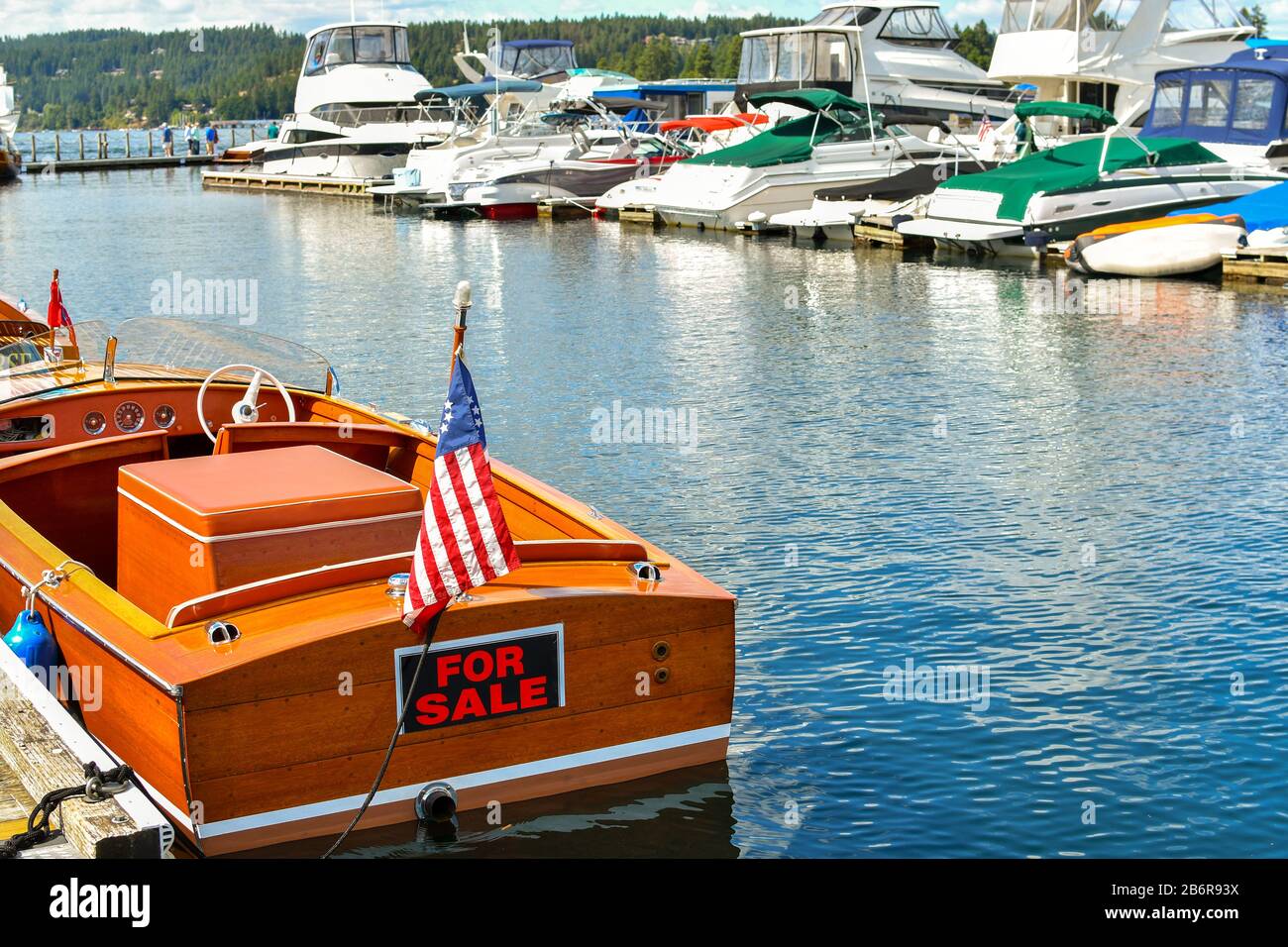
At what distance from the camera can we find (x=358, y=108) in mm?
63188

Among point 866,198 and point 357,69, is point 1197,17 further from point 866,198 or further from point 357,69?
point 357,69

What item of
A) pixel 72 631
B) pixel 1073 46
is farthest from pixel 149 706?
pixel 1073 46

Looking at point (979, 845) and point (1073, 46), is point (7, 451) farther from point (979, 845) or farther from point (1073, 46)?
point (1073, 46)

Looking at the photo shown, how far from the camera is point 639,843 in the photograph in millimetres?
7820

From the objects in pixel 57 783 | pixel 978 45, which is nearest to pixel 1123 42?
pixel 57 783

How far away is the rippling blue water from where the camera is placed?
8.20m

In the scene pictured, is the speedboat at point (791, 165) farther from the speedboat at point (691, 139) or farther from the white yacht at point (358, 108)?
the white yacht at point (358, 108)

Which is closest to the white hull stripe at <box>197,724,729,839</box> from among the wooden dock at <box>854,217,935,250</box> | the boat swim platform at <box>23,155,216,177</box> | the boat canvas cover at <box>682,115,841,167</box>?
the wooden dock at <box>854,217,935,250</box>

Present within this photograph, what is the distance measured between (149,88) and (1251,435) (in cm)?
18648

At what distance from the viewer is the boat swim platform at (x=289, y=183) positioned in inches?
2352

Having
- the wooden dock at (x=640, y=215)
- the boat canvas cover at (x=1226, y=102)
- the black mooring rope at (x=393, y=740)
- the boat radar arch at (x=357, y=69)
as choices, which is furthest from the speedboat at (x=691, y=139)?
the black mooring rope at (x=393, y=740)

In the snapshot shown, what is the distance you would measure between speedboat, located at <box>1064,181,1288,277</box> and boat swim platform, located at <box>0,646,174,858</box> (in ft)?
85.0

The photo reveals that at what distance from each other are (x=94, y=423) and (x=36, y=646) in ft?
9.61
